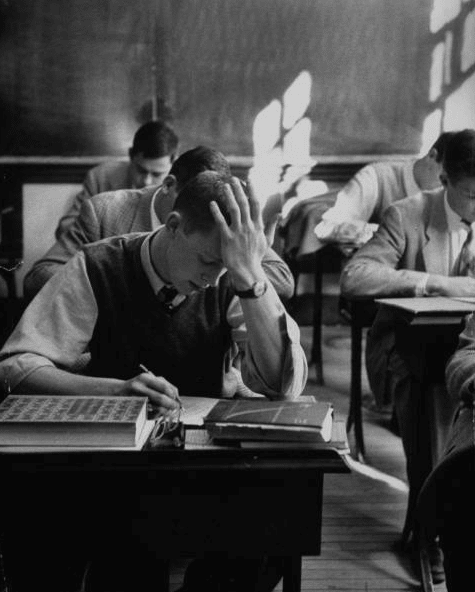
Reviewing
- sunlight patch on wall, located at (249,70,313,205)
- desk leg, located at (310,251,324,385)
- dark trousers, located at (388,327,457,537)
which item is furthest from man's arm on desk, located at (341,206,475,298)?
sunlight patch on wall, located at (249,70,313,205)

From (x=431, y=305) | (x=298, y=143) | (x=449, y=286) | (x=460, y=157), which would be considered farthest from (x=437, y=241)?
(x=298, y=143)

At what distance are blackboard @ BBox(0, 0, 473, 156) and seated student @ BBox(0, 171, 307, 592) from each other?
4066 millimetres

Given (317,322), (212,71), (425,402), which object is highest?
(212,71)

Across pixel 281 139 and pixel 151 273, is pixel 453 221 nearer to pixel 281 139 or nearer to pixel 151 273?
pixel 151 273

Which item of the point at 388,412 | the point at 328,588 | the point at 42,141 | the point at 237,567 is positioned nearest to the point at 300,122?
the point at 42,141

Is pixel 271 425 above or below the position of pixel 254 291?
below

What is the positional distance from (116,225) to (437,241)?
1.10 metres

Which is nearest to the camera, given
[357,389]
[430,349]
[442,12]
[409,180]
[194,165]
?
[430,349]

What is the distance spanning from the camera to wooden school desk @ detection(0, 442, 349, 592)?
125 centimetres

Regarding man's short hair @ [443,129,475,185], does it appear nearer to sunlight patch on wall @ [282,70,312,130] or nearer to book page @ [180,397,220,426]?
book page @ [180,397,220,426]

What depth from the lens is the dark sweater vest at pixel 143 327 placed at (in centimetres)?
180

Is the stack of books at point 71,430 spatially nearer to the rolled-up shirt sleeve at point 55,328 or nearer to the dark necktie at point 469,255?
the rolled-up shirt sleeve at point 55,328

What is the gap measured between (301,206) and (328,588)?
312cm

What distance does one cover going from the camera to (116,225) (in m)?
3.08
